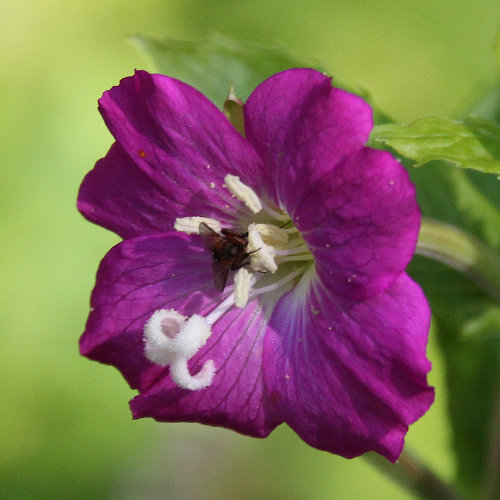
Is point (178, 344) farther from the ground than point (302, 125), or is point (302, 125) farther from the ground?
point (302, 125)

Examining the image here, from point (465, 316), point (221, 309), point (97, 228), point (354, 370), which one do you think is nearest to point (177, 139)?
point (221, 309)

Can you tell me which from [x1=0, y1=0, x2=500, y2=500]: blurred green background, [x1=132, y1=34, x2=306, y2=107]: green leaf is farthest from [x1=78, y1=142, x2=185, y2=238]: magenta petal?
[x1=0, y1=0, x2=500, y2=500]: blurred green background

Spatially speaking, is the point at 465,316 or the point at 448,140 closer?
the point at 448,140

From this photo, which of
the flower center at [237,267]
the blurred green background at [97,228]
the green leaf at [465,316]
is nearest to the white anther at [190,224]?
the flower center at [237,267]

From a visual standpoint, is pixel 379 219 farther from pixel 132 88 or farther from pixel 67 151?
pixel 67 151

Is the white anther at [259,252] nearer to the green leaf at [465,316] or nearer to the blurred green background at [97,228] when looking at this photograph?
the green leaf at [465,316]

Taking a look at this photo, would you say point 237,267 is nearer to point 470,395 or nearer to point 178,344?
point 178,344
